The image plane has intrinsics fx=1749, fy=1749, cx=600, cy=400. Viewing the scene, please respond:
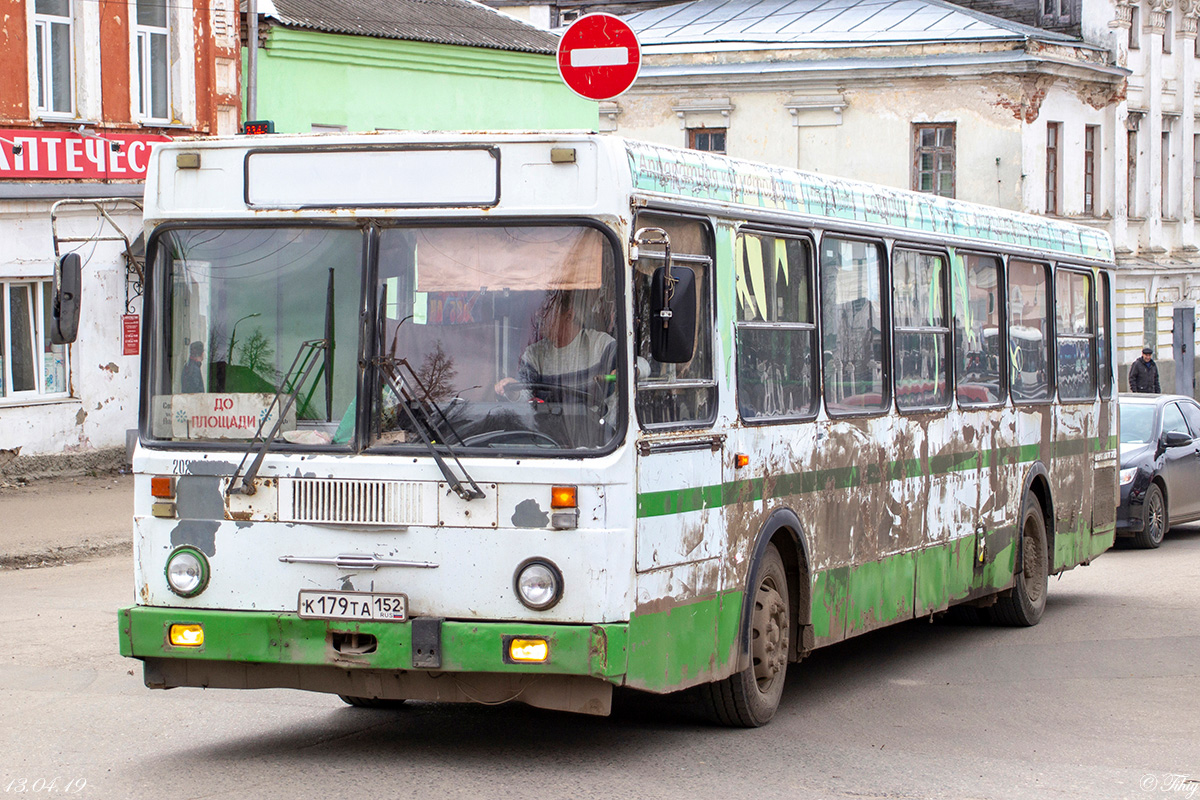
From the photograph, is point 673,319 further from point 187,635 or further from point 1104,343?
point 1104,343

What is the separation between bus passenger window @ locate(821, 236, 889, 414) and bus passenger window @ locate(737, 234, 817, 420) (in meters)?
0.23

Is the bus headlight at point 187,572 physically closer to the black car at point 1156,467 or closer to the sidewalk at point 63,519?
the sidewalk at point 63,519

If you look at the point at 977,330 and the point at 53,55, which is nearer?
the point at 977,330

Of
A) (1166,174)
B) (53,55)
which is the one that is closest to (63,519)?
(53,55)

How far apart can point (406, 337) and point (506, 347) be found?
42 centimetres

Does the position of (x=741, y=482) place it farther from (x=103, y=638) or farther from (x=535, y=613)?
(x=103, y=638)

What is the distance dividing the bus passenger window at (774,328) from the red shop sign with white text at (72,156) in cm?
1329

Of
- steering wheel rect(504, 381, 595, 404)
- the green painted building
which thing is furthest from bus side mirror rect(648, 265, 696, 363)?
the green painted building

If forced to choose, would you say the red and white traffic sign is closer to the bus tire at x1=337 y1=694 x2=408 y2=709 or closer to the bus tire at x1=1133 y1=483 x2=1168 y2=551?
the bus tire at x1=337 y1=694 x2=408 y2=709

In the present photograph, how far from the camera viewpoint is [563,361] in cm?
688

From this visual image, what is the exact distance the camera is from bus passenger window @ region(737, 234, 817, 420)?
8.05 m

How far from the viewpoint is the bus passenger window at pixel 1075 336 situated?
42.5ft

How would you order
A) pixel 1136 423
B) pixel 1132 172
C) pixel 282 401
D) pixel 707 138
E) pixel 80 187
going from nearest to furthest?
pixel 282 401 < pixel 1136 423 < pixel 80 187 < pixel 707 138 < pixel 1132 172

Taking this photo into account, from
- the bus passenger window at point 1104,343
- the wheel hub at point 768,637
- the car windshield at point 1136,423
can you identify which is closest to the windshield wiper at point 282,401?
the wheel hub at point 768,637
